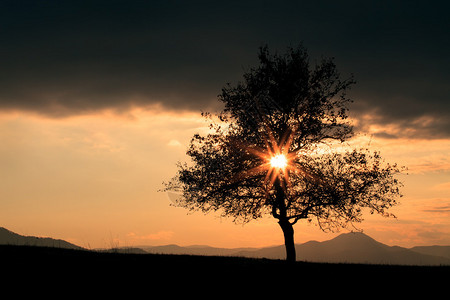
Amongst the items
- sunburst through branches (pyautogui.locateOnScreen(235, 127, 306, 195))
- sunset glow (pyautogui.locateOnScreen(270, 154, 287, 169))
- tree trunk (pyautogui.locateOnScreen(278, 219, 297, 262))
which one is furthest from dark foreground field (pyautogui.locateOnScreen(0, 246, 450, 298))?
sunset glow (pyautogui.locateOnScreen(270, 154, 287, 169))

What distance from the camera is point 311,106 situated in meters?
33.1

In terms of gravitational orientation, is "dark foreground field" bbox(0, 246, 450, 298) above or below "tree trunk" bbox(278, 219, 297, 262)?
below

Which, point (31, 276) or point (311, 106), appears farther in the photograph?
point (311, 106)

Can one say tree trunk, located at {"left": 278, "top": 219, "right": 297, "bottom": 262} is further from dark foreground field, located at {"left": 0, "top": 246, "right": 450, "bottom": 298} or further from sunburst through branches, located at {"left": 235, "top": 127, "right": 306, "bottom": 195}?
dark foreground field, located at {"left": 0, "top": 246, "right": 450, "bottom": 298}

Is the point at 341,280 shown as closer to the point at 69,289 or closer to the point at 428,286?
the point at 428,286

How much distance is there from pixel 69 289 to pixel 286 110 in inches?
864

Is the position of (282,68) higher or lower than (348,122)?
higher

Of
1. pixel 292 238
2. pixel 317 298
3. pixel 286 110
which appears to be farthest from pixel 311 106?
pixel 317 298

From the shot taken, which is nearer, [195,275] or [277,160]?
[195,275]

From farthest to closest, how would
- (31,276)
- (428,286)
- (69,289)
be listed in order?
1. (428,286)
2. (31,276)
3. (69,289)

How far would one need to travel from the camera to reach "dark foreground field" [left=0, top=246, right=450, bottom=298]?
17.3 metres

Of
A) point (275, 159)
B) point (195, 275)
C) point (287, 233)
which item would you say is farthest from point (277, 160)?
point (195, 275)

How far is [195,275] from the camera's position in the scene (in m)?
19.1

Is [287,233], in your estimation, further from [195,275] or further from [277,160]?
[195,275]
